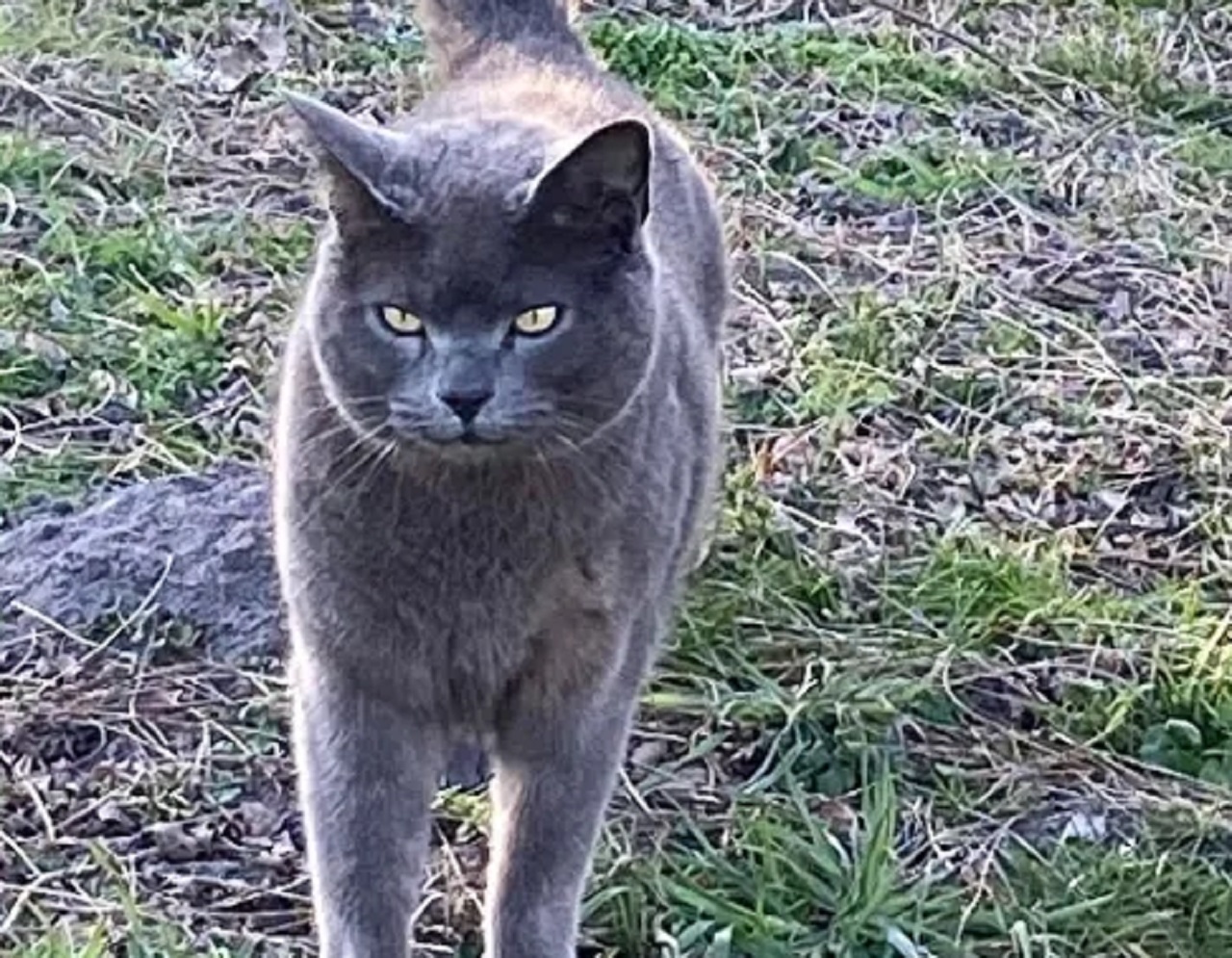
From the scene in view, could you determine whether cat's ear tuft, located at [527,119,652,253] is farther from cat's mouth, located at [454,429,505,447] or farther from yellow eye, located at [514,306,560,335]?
cat's mouth, located at [454,429,505,447]

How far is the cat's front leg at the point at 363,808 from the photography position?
305 cm

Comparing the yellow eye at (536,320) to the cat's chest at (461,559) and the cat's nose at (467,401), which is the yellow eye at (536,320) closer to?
the cat's nose at (467,401)

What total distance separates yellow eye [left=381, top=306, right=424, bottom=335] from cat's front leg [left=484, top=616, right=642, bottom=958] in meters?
0.48

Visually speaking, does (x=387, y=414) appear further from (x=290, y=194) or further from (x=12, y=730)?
(x=290, y=194)

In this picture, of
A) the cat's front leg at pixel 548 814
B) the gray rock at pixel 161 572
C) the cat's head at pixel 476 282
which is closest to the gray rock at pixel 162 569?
the gray rock at pixel 161 572

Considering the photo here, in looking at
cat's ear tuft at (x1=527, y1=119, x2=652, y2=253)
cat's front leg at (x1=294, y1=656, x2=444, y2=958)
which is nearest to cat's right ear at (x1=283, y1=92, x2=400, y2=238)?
cat's ear tuft at (x1=527, y1=119, x2=652, y2=253)

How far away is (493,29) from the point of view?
3.80 m

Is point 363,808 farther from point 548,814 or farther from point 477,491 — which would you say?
point 477,491

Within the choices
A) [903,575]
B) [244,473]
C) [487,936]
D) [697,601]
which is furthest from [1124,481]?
[487,936]

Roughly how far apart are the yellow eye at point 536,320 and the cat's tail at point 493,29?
3.31ft

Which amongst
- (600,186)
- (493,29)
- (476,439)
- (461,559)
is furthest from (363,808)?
(493,29)

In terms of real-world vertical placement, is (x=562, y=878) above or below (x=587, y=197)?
below

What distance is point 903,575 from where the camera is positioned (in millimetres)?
4055

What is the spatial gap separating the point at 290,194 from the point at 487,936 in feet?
7.85
